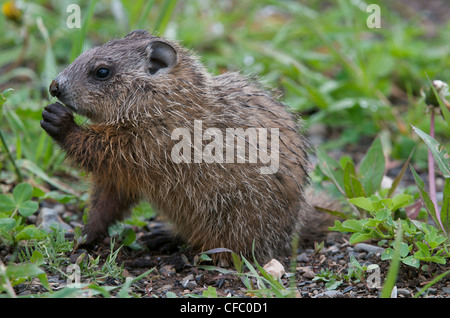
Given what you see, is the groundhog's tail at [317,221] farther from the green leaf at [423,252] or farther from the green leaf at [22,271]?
the green leaf at [22,271]

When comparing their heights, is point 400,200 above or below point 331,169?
below

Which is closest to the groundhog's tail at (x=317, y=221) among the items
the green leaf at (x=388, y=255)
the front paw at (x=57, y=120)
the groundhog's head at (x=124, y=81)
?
the green leaf at (x=388, y=255)

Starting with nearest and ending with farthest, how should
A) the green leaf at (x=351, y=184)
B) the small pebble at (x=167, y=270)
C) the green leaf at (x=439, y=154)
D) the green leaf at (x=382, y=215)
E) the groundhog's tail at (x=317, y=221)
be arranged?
1. the green leaf at (x=382, y=215)
2. the green leaf at (x=439, y=154)
3. the small pebble at (x=167, y=270)
4. the green leaf at (x=351, y=184)
5. the groundhog's tail at (x=317, y=221)

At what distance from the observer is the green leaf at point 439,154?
3.85 metres

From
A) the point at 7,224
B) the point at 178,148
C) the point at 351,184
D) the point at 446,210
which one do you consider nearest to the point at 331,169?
the point at 351,184

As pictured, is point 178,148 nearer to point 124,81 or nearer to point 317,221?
point 124,81

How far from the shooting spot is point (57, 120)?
420cm

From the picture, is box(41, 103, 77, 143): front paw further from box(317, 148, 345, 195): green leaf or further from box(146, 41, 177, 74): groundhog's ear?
box(317, 148, 345, 195): green leaf

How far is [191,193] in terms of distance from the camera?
4.24 m

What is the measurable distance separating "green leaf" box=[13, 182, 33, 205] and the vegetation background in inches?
33.7

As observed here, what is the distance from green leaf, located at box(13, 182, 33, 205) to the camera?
427cm

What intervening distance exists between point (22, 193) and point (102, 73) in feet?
3.61

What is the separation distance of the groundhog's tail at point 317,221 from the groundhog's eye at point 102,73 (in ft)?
6.29

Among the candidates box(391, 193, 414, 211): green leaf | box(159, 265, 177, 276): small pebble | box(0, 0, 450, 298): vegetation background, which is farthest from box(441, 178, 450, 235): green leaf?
box(159, 265, 177, 276): small pebble
